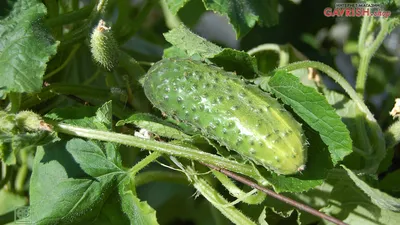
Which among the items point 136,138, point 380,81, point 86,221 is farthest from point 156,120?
point 380,81

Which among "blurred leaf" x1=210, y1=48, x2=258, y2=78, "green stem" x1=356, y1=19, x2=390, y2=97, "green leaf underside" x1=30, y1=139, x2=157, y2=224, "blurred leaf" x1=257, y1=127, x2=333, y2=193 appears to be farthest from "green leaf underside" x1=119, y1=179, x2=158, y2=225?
"green stem" x1=356, y1=19, x2=390, y2=97

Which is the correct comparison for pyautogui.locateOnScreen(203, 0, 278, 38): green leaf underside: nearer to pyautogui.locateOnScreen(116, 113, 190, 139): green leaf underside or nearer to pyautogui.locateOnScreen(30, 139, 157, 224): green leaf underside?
pyautogui.locateOnScreen(116, 113, 190, 139): green leaf underside

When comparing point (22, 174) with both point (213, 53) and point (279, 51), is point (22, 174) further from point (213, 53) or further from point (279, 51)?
point (279, 51)

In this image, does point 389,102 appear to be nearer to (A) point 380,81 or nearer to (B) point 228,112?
(A) point 380,81

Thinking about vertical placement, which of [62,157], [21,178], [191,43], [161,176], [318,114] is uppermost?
[191,43]

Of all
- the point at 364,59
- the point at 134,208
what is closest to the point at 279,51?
the point at 364,59

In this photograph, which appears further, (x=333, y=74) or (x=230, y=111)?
(x=333, y=74)

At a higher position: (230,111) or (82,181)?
(230,111)

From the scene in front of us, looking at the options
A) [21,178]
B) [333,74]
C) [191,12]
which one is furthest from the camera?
[191,12]
